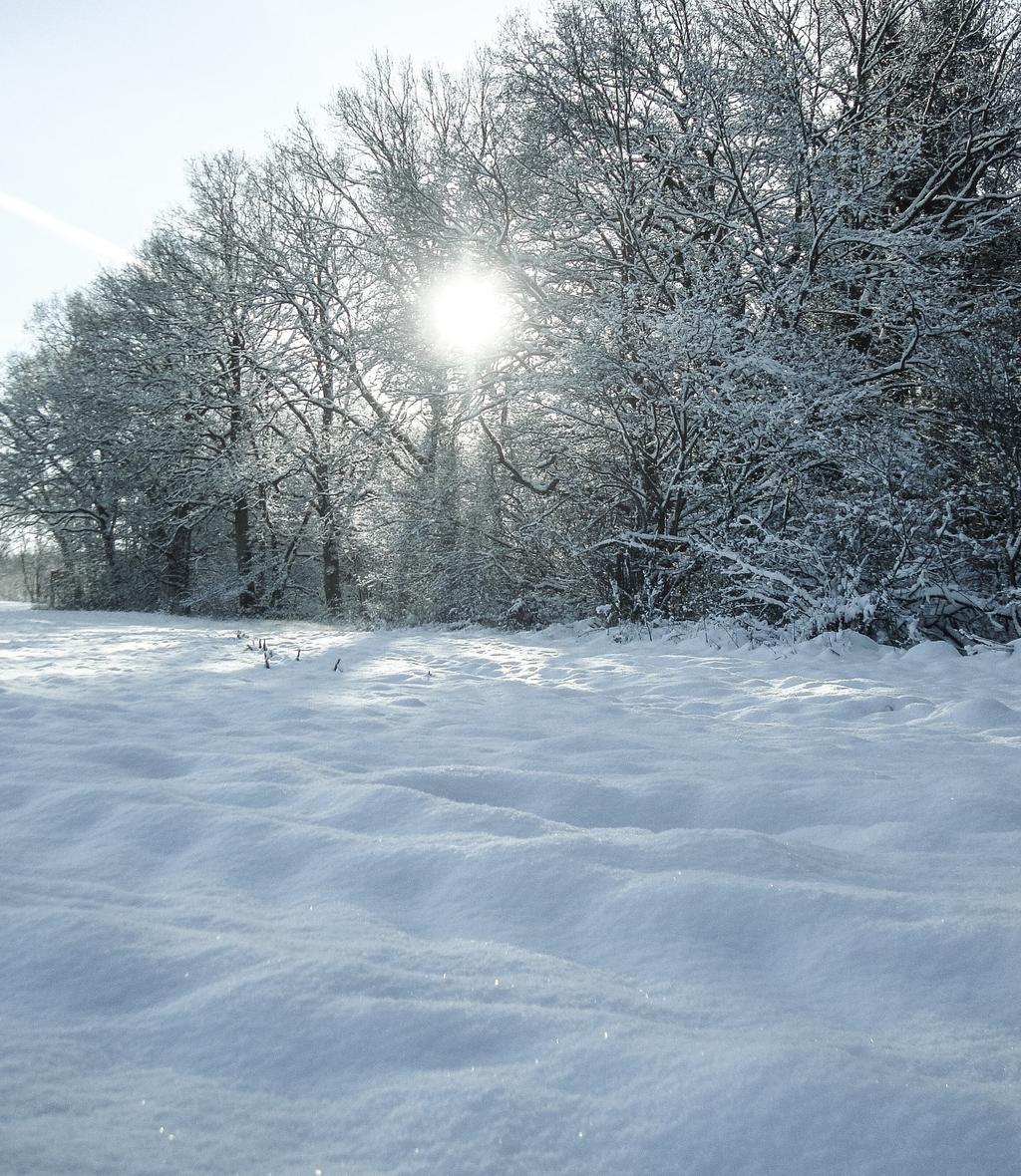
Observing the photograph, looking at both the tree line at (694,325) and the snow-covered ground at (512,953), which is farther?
the tree line at (694,325)

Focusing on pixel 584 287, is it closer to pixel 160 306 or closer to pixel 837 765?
pixel 837 765

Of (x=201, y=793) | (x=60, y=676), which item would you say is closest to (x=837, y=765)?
(x=201, y=793)

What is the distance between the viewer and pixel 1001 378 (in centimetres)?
602

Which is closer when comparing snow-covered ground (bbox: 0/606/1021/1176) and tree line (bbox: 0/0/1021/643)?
snow-covered ground (bbox: 0/606/1021/1176)

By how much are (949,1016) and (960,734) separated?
213 cm

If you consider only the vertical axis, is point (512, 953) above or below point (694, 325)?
below

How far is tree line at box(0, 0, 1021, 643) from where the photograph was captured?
6.75m

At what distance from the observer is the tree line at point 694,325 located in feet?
22.2

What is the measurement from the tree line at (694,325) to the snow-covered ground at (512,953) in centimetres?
418

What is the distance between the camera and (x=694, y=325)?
7547 mm

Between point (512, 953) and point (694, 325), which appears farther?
point (694, 325)

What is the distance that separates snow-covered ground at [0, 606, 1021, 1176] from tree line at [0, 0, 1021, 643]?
4.18 metres

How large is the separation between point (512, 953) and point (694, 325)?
7211mm

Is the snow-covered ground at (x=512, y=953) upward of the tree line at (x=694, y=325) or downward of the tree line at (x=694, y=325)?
downward
